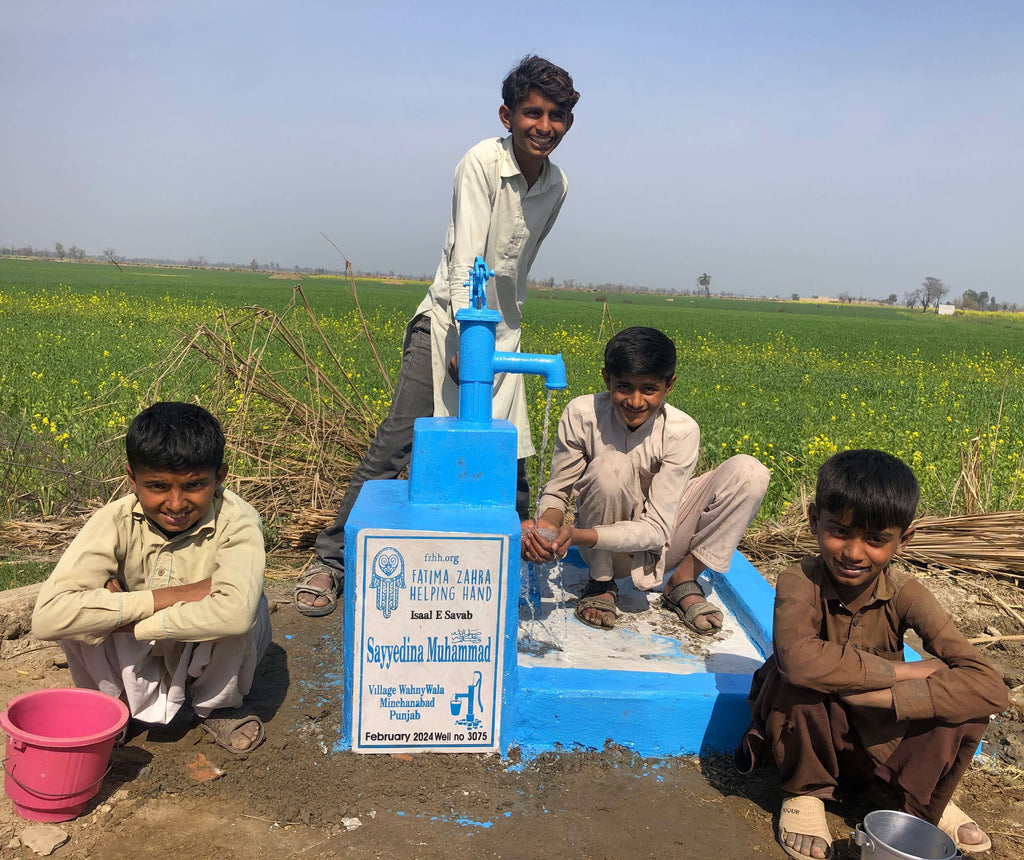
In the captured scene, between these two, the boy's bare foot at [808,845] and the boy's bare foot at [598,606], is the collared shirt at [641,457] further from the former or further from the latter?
the boy's bare foot at [808,845]

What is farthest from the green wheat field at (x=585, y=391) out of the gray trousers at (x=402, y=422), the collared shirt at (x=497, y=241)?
the collared shirt at (x=497, y=241)

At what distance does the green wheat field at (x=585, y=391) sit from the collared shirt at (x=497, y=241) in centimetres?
109

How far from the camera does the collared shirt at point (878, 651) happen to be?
6.80 ft

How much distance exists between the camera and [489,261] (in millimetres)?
3342

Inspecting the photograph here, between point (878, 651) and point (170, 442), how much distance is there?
1989 mm

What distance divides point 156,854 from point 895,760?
1848 mm

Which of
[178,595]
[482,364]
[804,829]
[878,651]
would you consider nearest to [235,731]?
[178,595]

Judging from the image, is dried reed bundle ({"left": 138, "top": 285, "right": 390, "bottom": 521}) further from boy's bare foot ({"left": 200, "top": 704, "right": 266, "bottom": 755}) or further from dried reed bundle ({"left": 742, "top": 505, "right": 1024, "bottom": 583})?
dried reed bundle ({"left": 742, "top": 505, "right": 1024, "bottom": 583})

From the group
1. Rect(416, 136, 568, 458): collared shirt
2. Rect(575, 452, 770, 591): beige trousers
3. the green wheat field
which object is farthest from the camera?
the green wheat field

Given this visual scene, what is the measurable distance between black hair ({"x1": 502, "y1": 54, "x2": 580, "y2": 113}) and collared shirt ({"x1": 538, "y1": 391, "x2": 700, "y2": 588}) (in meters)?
1.09

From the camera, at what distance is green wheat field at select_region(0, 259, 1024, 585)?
4695 mm

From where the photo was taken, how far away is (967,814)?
237 cm

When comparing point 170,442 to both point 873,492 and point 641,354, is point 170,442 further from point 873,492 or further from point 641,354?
point 873,492

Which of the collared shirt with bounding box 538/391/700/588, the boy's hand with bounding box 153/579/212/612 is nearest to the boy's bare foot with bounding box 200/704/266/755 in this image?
the boy's hand with bounding box 153/579/212/612
